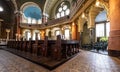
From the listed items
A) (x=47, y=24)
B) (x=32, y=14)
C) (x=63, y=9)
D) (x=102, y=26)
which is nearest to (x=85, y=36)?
(x=102, y=26)

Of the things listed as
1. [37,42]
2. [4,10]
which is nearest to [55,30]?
[4,10]

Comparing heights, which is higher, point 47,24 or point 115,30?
point 47,24

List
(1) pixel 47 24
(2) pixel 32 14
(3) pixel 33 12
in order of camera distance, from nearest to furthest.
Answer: (1) pixel 47 24 → (2) pixel 32 14 → (3) pixel 33 12

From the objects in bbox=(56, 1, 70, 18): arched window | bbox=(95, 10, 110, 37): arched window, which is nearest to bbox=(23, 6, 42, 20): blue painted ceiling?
bbox=(56, 1, 70, 18): arched window

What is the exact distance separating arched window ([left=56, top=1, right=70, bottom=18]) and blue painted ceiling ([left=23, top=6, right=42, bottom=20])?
3588mm

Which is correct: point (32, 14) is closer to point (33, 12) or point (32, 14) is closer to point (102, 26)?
point (33, 12)

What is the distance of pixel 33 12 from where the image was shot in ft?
74.6

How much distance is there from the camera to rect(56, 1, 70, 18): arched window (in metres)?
19.7

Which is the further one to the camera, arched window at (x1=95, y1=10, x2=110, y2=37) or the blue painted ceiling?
the blue painted ceiling

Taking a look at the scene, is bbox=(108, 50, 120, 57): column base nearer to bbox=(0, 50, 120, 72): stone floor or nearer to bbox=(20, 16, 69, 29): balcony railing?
bbox=(0, 50, 120, 72): stone floor

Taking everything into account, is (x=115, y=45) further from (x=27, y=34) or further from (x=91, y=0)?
(x=27, y=34)

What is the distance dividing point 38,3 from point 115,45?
60.6ft

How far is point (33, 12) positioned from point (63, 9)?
5854mm

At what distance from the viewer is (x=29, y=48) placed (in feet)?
25.4
